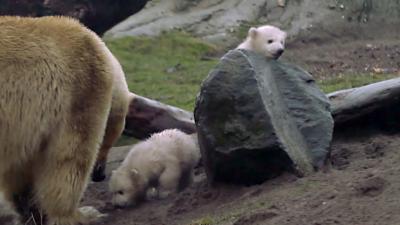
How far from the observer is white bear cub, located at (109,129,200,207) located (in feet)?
24.8

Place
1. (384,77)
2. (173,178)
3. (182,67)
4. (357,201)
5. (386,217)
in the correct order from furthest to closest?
(182,67)
(384,77)
(173,178)
(357,201)
(386,217)

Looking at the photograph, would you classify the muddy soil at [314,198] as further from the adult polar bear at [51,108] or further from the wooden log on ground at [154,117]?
the wooden log on ground at [154,117]

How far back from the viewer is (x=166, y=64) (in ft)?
55.5

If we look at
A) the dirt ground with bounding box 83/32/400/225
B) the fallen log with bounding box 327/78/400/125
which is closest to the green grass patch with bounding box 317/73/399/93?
the dirt ground with bounding box 83/32/400/225

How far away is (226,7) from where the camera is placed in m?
19.9

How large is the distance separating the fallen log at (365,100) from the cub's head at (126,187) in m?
1.67

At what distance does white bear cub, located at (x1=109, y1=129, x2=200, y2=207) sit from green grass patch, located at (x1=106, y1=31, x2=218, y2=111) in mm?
4096

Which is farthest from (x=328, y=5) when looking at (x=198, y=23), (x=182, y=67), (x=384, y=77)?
(x=384, y=77)

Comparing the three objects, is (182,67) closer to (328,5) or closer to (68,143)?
(328,5)

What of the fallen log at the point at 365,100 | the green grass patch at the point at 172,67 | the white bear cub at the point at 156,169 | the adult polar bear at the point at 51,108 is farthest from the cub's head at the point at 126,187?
the green grass patch at the point at 172,67

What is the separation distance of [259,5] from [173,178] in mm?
12520

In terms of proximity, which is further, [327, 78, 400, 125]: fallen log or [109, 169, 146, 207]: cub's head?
[109, 169, 146, 207]: cub's head

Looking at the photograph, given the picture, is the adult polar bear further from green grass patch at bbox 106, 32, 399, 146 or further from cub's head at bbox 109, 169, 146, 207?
green grass patch at bbox 106, 32, 399, 146

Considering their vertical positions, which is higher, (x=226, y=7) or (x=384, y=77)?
(x=384, y=77)
